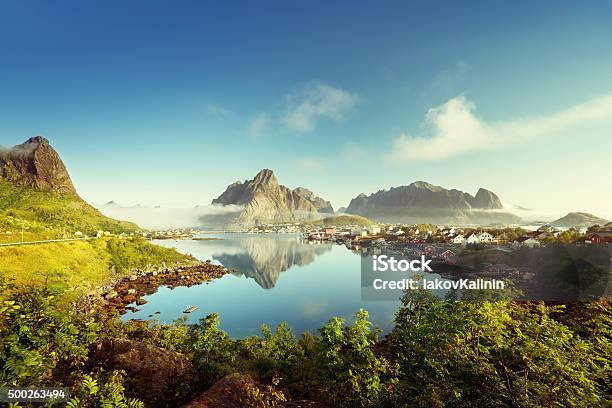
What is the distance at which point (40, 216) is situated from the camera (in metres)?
101

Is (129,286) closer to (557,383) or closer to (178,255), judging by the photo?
(178,255)

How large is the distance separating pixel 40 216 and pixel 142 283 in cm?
7772

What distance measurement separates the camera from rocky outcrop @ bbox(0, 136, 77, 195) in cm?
15388

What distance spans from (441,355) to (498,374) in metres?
1.05

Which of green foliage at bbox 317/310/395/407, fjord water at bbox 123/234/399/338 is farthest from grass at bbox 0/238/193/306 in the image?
green foliage at bbox 317/310/395/407

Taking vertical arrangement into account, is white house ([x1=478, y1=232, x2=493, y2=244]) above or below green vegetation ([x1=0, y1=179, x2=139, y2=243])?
below

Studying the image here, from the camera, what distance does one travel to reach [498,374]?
18.0ft

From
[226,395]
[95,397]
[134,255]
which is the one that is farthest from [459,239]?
[95,397]

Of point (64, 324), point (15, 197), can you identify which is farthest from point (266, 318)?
point (15, 197)

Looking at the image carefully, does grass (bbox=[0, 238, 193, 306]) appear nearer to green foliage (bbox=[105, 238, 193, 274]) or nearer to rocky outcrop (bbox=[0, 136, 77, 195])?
green foliage (bbox=[105, 238, 193, 274])

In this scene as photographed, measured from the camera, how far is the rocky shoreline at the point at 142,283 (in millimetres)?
39866

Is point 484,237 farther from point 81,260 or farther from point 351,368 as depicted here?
point 81,260

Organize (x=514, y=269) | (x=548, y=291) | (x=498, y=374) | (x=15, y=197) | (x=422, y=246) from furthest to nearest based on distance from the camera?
(x=15, y=197) → (x=422, y=246) → (x=514, y=269) → (x=548, y=291) → (x=498, y=374)

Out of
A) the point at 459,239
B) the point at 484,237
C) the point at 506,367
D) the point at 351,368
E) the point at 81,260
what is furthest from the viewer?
the point at 459,239
